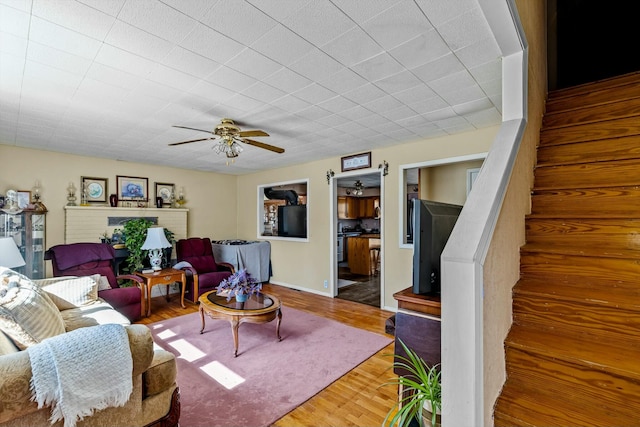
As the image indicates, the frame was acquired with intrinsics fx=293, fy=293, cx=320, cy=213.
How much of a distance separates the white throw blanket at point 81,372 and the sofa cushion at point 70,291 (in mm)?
1917

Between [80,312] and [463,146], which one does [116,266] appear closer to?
[80,312]

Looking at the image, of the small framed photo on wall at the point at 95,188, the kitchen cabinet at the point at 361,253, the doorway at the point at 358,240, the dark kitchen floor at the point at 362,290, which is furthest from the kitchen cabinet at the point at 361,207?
the small framed photo on wall at the point at 95,188

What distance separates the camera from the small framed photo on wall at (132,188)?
16.8 ft

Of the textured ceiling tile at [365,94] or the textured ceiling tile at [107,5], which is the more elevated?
the textured ceiling tile at [107,5]

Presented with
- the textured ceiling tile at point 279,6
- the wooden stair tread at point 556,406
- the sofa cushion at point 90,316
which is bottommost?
the sofa cushion at point 90,316

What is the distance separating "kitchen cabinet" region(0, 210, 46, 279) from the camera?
13.2ft

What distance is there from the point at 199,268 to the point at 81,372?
12.6ft

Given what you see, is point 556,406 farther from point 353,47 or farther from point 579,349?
point 353,47

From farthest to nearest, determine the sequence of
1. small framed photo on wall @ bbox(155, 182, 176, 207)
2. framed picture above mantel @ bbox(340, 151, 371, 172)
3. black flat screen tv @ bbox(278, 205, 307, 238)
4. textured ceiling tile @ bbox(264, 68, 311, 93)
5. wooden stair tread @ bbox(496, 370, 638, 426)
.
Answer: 1. black flat screen tv @ bbox(278, 205, 307, 238)
2. small framed photo on wall @ bbox(155, 182, 176, 207)
3. framed picture above mantel @ bbox(340, 151, 371, 172)
4. textured ceiling tile @ bbox(264, 68, 311, 93)
5. wooden stair tread @ bbox(496, 370, 638, 426)

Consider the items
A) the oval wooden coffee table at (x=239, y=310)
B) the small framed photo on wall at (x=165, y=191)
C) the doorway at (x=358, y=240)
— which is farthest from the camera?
the small framed photo on wall at (x=165, y=191)

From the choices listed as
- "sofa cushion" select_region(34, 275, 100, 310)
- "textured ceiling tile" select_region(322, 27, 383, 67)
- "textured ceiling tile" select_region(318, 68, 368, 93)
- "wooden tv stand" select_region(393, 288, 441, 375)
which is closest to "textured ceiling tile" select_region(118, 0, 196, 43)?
"textured ceiling tile" select_region(322, 27, 383, 67)

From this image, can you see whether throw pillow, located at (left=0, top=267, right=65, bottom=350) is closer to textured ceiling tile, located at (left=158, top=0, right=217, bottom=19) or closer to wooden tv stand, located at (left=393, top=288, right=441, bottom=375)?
textured ceiling tile, located at (left=158, top=0, right=217, bottom=19)

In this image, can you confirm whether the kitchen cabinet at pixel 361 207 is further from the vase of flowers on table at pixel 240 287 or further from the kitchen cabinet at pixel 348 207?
the vase of flowers on table at pixel 240 287

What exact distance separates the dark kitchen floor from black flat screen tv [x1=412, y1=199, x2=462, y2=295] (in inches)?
121
